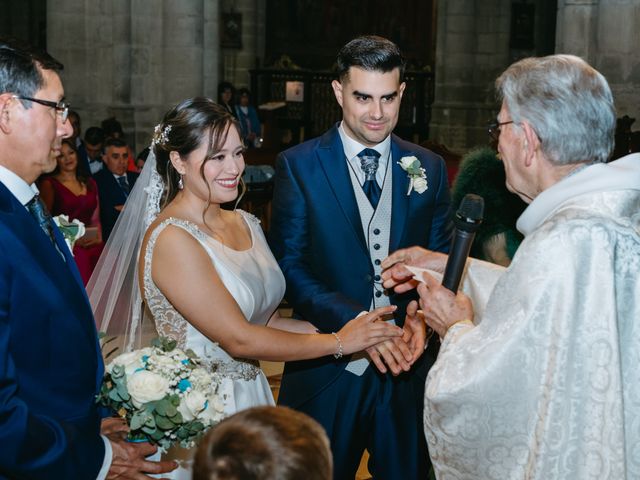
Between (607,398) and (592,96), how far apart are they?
75 centimetres

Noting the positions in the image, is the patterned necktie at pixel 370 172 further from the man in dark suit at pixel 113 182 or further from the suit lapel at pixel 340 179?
the man in dark suit at pixel 113 182

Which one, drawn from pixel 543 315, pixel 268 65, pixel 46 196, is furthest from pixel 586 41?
pixel 268 65

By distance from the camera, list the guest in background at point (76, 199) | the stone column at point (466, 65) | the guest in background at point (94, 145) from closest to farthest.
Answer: the guest in background at point (76, 199) < the guest in background at point (94, 145) < the stone column at point (466, 65)

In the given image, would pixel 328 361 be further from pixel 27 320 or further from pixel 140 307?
pixel 27 320

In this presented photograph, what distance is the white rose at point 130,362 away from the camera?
8.19ft

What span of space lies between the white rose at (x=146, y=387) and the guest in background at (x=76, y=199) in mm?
4118

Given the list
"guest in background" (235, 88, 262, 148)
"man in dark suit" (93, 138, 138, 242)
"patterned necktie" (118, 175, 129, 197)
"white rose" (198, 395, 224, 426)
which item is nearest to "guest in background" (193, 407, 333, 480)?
"white rose" (198, 395, 224, 426)

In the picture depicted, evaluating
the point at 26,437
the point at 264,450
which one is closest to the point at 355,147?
the point at 26,437

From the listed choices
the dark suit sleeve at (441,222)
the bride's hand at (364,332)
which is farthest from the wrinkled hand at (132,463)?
the dark suit sleeve at (441,222)

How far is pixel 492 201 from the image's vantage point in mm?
3740

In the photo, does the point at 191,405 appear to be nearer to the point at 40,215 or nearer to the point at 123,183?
the point at 40,215

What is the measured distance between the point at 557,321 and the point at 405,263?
989mm

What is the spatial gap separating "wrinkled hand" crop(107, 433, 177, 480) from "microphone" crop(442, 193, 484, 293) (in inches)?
37.1

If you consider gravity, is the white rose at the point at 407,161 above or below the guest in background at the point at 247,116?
above
